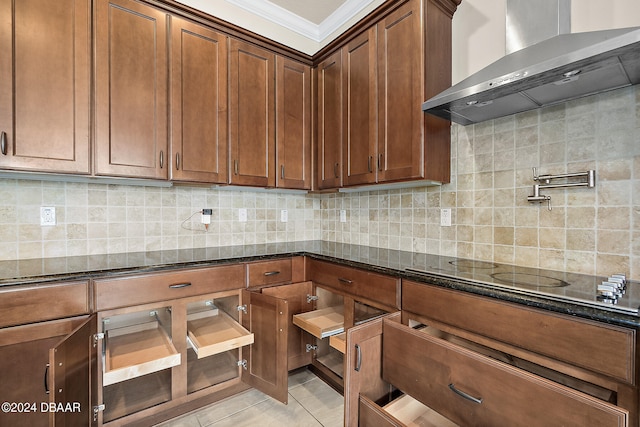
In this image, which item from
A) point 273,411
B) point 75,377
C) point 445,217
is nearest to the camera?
point 75,377

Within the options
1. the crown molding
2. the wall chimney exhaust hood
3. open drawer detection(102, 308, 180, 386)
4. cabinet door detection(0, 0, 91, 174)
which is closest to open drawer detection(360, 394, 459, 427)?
open drawer detection(102, 308, 180, 386)

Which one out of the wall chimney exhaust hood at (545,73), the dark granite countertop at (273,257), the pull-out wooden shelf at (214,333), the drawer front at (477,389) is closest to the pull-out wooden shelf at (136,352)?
the pull-out wooden shelf at (214,333)

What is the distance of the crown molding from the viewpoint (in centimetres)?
239

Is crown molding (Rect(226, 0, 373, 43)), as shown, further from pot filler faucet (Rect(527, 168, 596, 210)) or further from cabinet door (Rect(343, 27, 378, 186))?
pot filler faucet (Rect(527, 168, 596, 210))

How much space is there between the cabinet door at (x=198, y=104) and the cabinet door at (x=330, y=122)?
2.51 feet

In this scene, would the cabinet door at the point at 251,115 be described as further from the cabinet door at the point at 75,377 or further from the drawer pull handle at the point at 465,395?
the drawer pull handle at the point at 465,395

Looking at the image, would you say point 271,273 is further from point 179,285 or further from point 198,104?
point 198,104

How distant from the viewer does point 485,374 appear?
0.96 meters

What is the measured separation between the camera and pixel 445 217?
1.89m

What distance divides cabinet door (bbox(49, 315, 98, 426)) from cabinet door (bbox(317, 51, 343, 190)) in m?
1.70

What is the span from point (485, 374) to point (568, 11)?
1.60 metres

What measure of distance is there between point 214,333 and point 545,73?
81.8 inches

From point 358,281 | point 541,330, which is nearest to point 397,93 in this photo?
point 358,281

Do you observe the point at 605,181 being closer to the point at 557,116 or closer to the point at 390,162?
the point at 557,116
